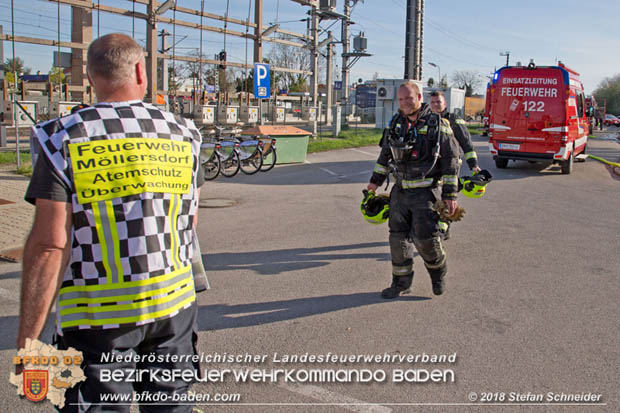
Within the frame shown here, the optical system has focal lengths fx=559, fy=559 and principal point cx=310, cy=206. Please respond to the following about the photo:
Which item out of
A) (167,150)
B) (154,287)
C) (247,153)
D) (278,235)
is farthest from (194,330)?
(247,153)

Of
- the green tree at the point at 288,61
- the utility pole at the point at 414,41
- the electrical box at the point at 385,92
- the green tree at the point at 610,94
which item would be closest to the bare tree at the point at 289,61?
the green tree at the point at 288,61

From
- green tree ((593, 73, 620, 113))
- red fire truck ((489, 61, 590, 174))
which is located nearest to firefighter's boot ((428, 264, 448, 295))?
red fire truck ((489, 61, 590, 174))

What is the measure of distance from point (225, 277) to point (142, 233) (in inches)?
154

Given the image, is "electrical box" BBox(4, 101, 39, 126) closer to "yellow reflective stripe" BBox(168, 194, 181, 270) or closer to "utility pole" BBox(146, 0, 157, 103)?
"utility pole" BBox(146, 0, 157, 103)

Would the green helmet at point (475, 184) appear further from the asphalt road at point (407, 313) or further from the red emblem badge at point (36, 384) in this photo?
the red emblem badge at point (36, 384)

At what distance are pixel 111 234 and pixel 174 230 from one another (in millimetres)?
254

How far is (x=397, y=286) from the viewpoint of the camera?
5.38 metres

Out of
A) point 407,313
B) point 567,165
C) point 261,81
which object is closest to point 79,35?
point 261,81

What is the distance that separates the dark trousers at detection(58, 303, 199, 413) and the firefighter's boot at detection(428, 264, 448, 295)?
11.4ft

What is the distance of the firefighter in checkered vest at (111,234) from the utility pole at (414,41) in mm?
19522

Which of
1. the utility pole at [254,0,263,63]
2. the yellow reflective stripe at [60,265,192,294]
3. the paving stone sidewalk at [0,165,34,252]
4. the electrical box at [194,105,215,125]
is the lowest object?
the paving stone sidewalk at [0,165,34,252]

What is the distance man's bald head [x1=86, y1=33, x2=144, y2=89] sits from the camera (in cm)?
206

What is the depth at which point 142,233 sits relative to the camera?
2066 millimetres

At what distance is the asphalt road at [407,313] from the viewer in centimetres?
362
